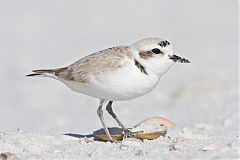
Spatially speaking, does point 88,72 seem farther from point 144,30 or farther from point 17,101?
point 144,30

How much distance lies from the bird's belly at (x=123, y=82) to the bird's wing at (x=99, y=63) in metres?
0.06

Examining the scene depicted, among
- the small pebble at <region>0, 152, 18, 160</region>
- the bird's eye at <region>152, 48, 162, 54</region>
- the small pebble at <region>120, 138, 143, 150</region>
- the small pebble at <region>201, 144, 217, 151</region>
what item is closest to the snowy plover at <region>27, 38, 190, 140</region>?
the bird's eye at <region>152, 48, 162, 54</region>

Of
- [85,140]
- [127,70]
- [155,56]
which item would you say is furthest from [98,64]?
[85,140]

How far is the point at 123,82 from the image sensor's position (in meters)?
5.96

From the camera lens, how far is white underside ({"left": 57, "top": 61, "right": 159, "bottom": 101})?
235 inches

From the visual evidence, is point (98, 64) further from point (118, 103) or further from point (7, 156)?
point (118, 103)

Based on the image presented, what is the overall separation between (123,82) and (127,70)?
12cm

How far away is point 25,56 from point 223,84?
399cm

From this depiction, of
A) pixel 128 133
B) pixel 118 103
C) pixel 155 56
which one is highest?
pixel 118 103

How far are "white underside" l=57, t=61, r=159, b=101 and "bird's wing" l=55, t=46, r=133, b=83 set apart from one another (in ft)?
0.21

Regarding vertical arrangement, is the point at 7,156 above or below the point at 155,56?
below

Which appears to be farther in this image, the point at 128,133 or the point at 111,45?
the point at 111,45

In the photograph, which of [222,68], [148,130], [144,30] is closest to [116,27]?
[144,30]

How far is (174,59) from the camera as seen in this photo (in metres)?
6.09
